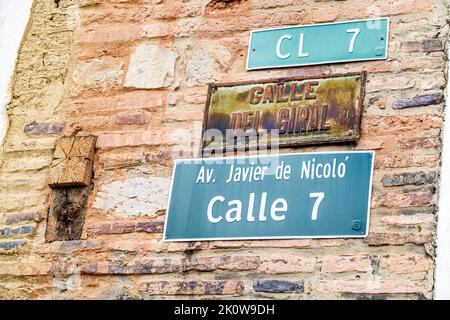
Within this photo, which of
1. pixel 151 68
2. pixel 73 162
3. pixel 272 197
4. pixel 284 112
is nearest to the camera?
pixel 272 197

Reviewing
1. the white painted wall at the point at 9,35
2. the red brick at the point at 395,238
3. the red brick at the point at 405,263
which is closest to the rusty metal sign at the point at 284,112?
the red brick at the point at 395,238

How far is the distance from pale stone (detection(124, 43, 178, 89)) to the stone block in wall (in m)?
0.34

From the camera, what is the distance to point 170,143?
177 inches

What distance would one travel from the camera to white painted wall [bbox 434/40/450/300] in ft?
12.3

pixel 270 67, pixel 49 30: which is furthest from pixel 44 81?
pixel 270 67

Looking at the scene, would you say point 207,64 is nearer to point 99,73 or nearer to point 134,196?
point 99,73

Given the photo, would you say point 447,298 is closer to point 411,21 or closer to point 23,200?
point 411,21

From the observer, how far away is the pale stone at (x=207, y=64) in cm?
456

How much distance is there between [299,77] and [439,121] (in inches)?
25.4

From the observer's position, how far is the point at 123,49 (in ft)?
15.8

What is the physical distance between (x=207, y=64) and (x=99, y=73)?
0.54 m

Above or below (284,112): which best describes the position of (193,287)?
below

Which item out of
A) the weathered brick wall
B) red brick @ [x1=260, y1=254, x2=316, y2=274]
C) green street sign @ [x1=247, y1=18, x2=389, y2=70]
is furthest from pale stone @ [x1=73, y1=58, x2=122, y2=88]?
red brick @ [x1=260, y1=254, x2=316, y2=274]

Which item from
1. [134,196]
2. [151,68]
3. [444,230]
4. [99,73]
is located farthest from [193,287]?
[99,73]
